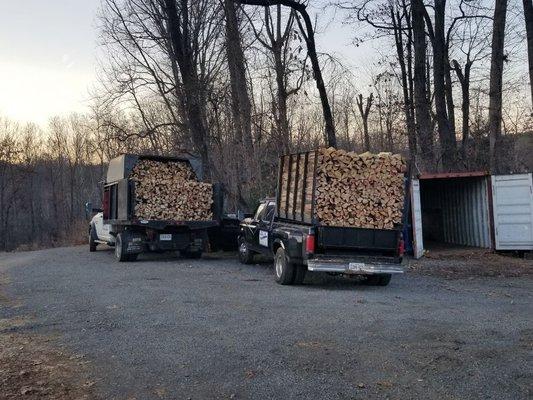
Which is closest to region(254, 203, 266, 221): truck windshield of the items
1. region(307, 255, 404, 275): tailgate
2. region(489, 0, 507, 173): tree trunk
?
region(307, 255, 404, 275): tailgate

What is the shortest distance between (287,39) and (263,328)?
1958 centimetres

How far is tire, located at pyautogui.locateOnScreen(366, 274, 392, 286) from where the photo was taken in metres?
11.4

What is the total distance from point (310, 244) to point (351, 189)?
1.43 metres

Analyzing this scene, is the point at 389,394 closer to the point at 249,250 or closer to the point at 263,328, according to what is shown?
the point at 263,328

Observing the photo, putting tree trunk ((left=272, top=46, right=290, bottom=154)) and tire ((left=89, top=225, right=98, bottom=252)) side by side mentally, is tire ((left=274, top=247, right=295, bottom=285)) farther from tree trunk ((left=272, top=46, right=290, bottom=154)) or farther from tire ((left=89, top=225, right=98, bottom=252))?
tire ((left=89, top=225, right=98, bottom=252))

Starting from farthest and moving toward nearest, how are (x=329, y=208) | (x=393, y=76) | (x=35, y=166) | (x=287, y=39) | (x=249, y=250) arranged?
1. (x=35, y=166)
2. (x=393, y=76)
3. (x=287, y=39)
4. (x=249, y=250)
5. (x=329, y=208)

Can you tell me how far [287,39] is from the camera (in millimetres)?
24672

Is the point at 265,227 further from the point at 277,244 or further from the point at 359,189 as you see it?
the point at 359,189

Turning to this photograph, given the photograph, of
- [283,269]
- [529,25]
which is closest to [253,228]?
[283,269]

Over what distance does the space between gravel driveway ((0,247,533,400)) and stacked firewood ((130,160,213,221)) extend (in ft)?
11.2

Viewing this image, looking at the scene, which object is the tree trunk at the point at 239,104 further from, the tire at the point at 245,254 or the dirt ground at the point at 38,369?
the dirt ground at the point at 38,369

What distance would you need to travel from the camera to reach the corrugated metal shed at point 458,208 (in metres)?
18.2

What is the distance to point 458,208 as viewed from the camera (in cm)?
2036

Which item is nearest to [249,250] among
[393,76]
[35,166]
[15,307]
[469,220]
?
[15,307]
